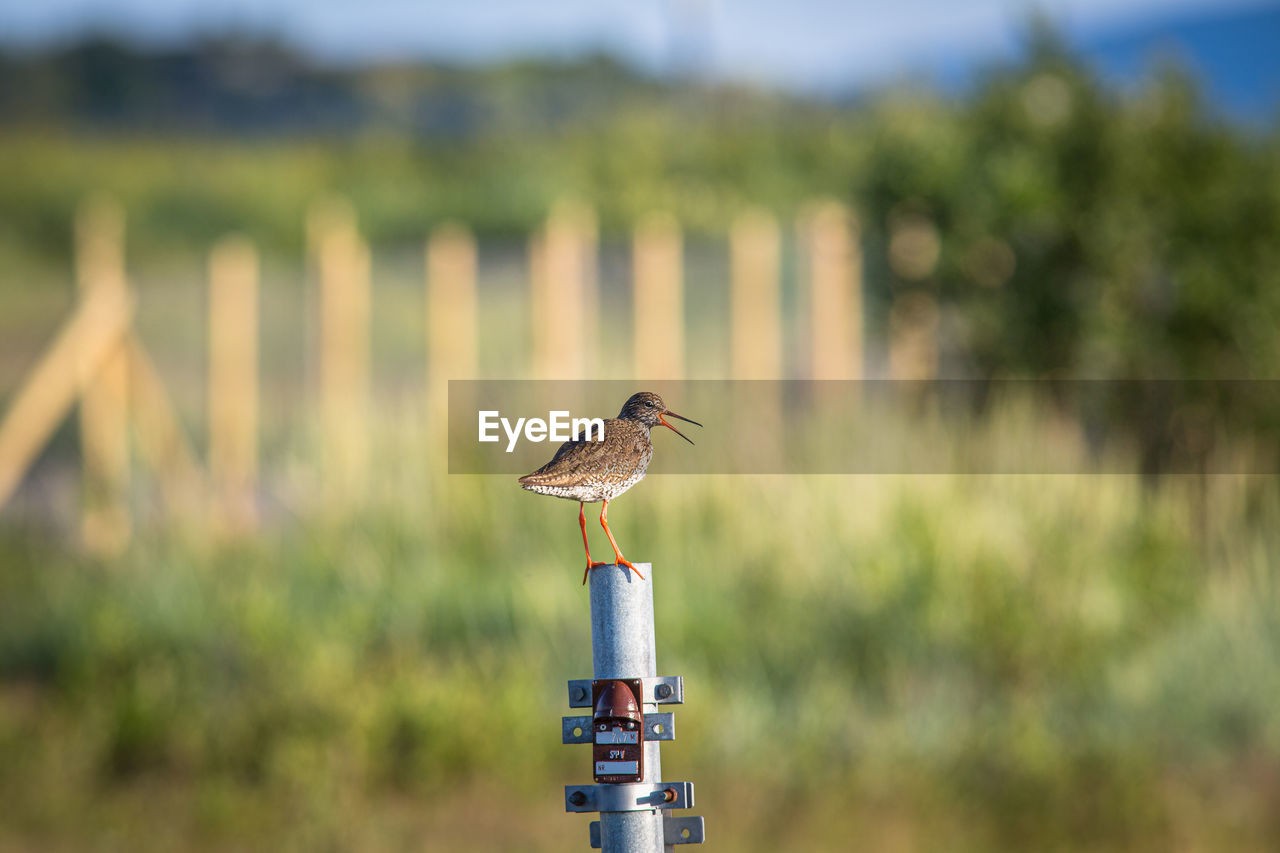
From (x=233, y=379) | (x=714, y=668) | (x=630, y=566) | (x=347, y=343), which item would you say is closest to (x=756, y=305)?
(x=347, y=343)

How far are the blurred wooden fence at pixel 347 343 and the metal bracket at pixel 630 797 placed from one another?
32.1 feet

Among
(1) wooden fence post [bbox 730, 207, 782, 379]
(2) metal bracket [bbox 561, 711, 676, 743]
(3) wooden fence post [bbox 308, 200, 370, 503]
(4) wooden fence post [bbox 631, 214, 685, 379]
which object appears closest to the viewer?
(2) metal bracket [bbox 561, 711, 676, 743]

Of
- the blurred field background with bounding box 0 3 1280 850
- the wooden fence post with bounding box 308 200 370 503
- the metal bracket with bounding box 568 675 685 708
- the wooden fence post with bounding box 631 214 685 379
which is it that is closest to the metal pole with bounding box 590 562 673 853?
the metal bracket with bounding box 568 675 685 708

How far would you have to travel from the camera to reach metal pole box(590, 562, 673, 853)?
2.41 metres

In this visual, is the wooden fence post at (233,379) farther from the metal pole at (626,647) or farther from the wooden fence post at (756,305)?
the metal pole at (626,647)

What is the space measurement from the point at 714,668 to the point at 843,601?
3.16 feet

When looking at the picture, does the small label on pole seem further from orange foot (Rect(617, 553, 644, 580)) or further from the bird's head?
the bird's head

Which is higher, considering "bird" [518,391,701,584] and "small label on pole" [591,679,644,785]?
"bird" [518,391,701,584]

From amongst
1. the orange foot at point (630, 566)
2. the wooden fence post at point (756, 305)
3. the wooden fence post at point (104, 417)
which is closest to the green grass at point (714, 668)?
the wooden fence post at point (104, 417)

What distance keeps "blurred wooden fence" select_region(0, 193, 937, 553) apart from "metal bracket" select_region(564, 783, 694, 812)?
978 centimetres

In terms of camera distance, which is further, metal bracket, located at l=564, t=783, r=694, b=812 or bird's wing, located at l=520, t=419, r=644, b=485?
metal bracket, located at l=564, t=783, r=694, b=812

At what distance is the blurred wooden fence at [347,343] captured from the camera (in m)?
13.2

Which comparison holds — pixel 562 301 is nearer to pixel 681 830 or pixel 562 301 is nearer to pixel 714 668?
pixel 714 668

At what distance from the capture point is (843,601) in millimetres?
9820
